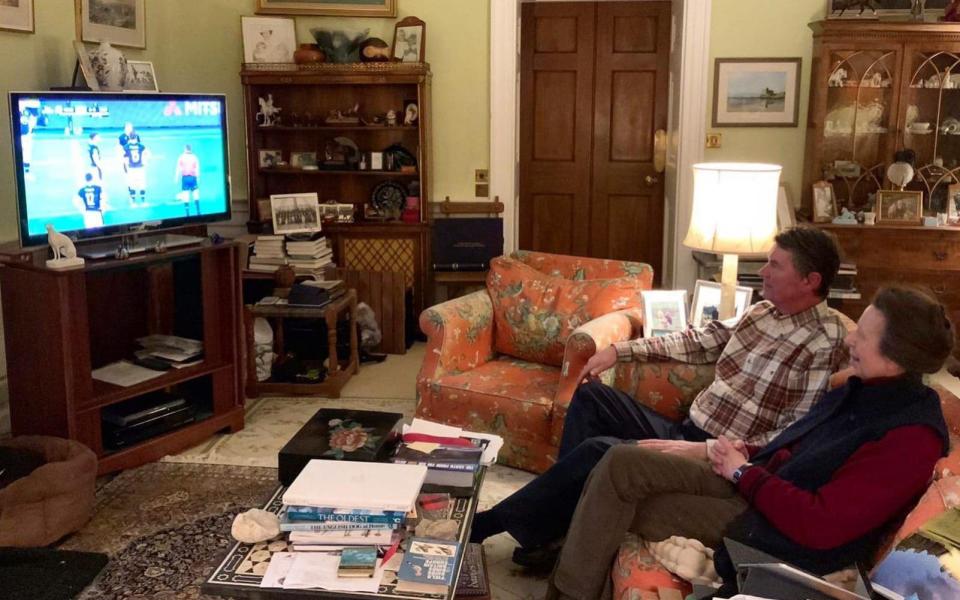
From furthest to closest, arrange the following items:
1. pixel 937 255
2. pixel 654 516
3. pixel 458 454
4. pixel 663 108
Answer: pixel 663 108 < pixel 937 255 < pixel 458 454 < pixel 654 516

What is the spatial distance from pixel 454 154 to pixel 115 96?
2.25 meters

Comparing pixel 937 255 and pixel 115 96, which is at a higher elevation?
pixel 115 96

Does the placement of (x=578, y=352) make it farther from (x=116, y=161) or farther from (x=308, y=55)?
(x=308, y=55)

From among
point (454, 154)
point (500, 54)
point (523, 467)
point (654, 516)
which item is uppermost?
point (500, 54)

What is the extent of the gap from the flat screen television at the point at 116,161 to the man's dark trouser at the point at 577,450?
1945 mm

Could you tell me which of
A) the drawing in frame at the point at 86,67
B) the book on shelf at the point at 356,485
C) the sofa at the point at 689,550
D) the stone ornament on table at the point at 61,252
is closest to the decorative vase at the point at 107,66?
the drawing in frame at the point at 86,67

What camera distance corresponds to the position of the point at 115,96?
340 centimetres

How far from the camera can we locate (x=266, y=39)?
505 cm

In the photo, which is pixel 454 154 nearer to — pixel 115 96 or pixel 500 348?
pixel 500 348

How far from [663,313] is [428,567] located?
171 cm

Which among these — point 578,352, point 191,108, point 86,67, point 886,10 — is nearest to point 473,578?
point 578,352

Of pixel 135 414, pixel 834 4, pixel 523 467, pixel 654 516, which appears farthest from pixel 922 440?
pixel 834 4

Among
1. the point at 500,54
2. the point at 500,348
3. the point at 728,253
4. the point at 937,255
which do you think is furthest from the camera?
the point at 500,54

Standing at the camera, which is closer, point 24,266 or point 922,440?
point 922,440
